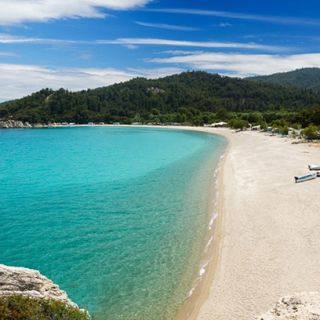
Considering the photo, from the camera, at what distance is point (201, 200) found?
33031 mm

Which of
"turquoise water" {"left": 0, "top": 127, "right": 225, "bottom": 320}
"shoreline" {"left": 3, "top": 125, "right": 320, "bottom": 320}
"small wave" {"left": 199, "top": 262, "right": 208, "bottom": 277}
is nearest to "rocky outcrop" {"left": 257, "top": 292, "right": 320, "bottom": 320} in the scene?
"shoreline" {"left": 3, "top": 125, "right": 320, "bottom": 320}

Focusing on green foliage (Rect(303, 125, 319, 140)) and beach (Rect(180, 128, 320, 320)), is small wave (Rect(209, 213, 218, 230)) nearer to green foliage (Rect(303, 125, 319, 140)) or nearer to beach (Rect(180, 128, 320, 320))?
beach (Rect(180, 128, 320, 320))

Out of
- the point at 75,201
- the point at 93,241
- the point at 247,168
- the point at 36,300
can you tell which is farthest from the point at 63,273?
the point at 247,168

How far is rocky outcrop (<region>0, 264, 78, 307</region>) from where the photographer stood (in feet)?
37.0

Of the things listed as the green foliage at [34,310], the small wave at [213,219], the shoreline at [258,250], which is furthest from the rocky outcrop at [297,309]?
the small wave at [213,219]

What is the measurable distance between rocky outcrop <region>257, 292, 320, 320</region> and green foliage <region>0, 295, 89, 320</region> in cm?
485

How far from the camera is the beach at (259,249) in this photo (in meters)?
16.0

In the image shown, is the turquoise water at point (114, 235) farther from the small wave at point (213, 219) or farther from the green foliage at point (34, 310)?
the green foliage at point (34, 310)

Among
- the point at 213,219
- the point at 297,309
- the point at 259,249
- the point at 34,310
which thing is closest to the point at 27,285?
the point at 34,310

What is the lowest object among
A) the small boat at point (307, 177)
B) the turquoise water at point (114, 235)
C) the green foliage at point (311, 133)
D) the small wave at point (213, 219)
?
the turquoise water at point (114, 235)

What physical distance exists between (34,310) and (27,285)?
2549 millimetres

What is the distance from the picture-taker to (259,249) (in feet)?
68.8

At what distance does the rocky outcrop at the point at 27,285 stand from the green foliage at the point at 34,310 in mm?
903

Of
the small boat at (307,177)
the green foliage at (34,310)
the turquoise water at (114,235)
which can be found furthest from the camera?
the small boat at (307,177)
